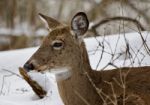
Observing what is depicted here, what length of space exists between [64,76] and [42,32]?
18.5 ft

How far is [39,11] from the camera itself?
473 inches

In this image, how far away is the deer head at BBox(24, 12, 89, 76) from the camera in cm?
638

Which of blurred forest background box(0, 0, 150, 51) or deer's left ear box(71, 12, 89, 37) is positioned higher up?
deer's left ear box(71, 12, 89, 37)

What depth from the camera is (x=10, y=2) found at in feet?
42.1

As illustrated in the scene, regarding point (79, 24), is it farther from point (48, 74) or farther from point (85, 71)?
point (48, 74)

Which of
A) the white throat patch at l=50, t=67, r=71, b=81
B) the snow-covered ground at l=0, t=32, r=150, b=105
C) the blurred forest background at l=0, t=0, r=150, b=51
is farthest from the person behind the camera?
the blurred forest background at l=0, t=0, r=150, b=51

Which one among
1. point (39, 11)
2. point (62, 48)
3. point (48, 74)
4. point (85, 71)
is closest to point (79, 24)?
point (62, 48)

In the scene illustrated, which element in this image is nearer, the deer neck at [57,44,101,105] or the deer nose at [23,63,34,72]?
the deer nose at [23,63,34,72]

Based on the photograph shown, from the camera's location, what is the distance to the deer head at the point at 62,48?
251 inches

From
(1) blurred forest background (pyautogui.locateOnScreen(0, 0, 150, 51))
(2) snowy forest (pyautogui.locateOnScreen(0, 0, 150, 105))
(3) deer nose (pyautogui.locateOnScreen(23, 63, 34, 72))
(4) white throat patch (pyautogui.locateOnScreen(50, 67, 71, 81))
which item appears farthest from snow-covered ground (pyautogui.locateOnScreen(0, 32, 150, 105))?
(1) blurred forest background (pyautogui.locateOnScreen(0, 0, 150, 51))

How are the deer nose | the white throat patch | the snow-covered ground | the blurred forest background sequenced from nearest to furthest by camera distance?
the deer nose, the white throat patch, the snow-covered ground, the blurred forest background

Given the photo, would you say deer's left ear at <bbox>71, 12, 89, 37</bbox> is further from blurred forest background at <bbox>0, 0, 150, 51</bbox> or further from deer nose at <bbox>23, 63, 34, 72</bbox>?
blurred forest background at <bbox>0, 0, 150, 51</bbox>

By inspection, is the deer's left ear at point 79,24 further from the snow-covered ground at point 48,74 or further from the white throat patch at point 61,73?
the snow-covered ground at point 48,74

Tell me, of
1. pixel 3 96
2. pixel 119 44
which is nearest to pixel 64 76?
pixel 3 96
